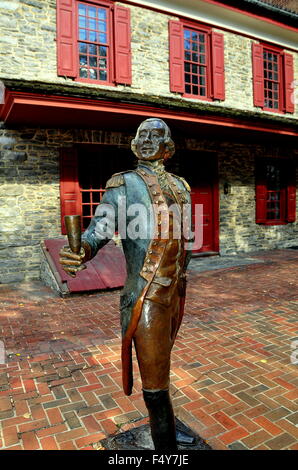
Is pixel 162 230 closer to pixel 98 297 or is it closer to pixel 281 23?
pixel 98 297

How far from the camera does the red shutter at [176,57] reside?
947cm

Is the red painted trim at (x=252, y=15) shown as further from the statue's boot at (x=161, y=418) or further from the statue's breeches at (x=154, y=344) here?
the statue's boot at (x=161, y=418)

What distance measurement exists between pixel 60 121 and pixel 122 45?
2.91 metres

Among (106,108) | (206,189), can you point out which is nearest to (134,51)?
(106,108)

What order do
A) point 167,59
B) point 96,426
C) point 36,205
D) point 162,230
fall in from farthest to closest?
point 167,59 → point 36,205 → point 96,426 → point 162,230

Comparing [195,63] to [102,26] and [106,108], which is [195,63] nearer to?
[102,26]

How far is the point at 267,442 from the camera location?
243 centimetres

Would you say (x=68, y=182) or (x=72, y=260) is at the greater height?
(x=68, y=182)

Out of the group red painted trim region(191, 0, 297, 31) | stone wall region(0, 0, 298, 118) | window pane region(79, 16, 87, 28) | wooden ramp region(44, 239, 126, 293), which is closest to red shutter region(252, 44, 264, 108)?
stone wall region(0, 0, 298, 118)

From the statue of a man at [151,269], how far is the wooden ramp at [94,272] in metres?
4.41

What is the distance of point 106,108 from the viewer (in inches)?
270

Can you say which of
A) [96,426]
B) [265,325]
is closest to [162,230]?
[96,426]

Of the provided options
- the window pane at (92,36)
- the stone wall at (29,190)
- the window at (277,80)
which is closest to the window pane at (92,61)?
the window pane at (92,36)

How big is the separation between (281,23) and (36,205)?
32.3ft
